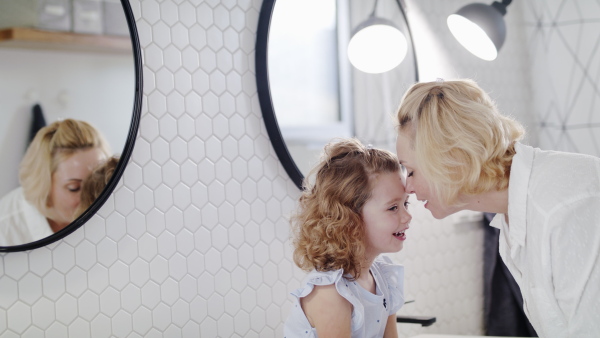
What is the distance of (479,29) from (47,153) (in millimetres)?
1340

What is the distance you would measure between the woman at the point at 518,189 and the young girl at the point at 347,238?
0.08m

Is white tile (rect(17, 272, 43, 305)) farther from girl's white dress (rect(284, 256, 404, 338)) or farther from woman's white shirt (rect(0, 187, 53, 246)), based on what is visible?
girl's white dress (rect(284, 256, 404, 338))

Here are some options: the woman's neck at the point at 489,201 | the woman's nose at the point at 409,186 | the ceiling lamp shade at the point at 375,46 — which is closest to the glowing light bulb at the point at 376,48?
the ceiling lamp shade at the point at 375,46

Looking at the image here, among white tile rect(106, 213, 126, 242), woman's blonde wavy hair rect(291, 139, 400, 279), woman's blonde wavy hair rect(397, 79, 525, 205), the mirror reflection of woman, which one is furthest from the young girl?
the mirror reflection of woman

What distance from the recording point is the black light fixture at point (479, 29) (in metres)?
1.93

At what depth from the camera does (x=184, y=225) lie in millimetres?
1560

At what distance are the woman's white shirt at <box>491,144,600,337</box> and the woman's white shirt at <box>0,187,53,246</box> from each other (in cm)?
106

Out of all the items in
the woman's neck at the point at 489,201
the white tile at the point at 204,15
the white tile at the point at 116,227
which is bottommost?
the white tile at the point at 116,227

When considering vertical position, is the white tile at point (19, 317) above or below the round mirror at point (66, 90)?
below

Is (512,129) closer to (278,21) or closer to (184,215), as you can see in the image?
(278,21)

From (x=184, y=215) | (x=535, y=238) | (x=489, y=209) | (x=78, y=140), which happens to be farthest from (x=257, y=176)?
(x=535, y=238)

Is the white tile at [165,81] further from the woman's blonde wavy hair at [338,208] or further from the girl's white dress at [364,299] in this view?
the girl's white dress at [364,299]

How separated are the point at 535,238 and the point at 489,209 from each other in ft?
0.62

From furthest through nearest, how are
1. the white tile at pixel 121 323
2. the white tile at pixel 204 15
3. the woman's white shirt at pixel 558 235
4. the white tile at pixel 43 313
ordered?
1. the white tile at pixel 204 15
2. the white tile at pixel 121 323
3. the white tile at pixel 43 313
4. the woman's white shirt at pixel 558 235
